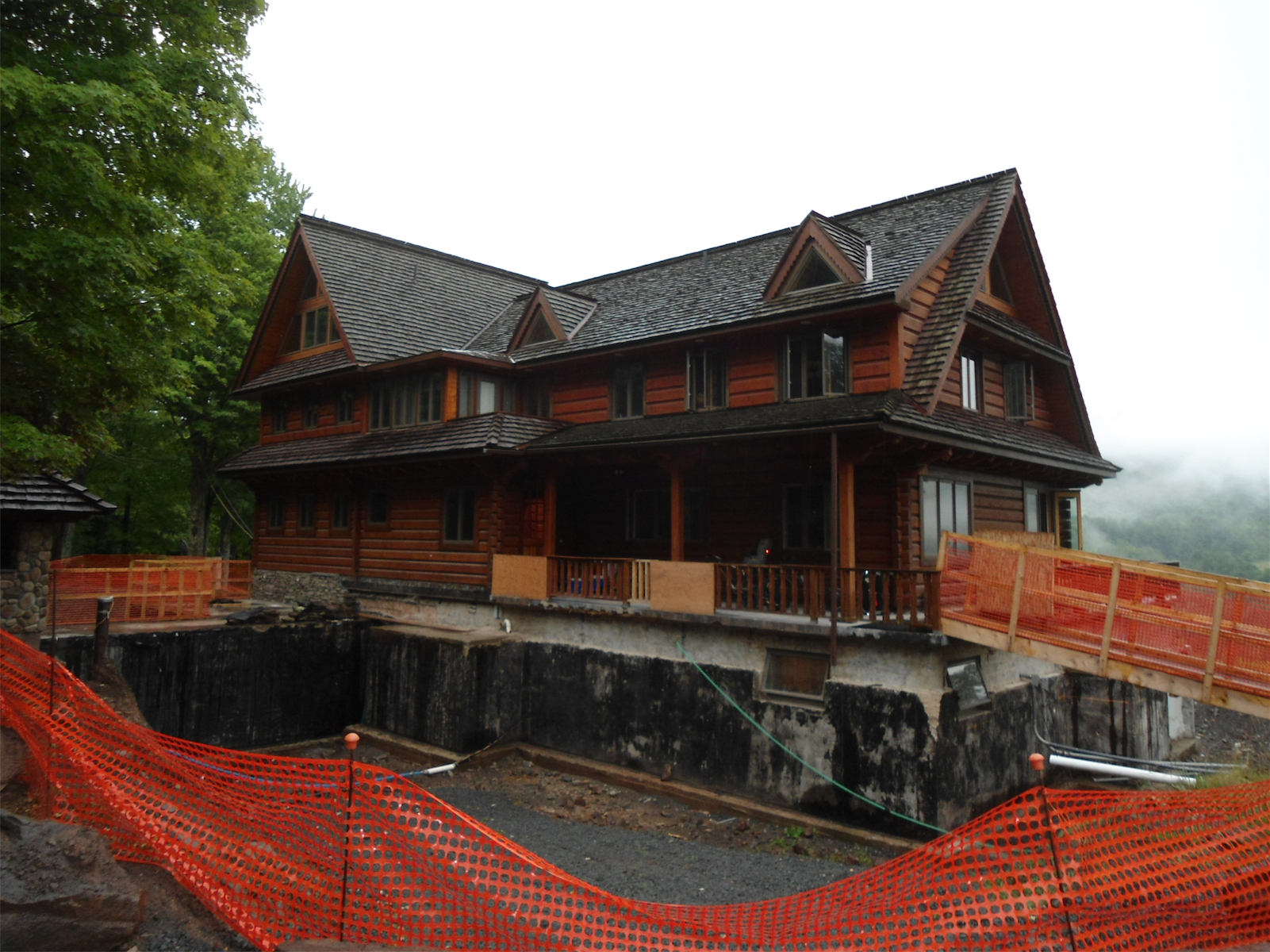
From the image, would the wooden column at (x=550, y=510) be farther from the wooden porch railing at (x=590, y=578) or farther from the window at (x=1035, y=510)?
the window at (x=1035, y=510)

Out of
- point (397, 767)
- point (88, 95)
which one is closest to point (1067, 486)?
point (397, 767)

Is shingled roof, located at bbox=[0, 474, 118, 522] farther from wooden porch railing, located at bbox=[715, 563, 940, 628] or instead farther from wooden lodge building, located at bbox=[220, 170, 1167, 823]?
wooden porch railing, located at bbox=[715, 563, 940, 628]

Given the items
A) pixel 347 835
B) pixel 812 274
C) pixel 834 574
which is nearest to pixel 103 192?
pixel 347 835

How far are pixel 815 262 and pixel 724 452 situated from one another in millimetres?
4391

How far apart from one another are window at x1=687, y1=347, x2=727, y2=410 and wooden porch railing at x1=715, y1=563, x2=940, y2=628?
396 centimetres

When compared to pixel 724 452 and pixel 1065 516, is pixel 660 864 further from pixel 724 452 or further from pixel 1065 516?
pixel 1065 516

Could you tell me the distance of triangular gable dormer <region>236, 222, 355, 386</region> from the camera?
78.2 ft

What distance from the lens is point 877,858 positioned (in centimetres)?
1132

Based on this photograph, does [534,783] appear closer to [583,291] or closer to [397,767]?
[397,767]

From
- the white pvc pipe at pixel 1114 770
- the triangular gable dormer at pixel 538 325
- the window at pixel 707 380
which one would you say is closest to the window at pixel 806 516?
the window at pixel 707 380

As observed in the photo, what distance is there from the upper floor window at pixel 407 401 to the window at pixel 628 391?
176 inches

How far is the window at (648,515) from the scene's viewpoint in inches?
738

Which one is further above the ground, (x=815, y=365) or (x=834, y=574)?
(x=815, y=365)

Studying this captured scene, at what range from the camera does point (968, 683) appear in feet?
40.6
